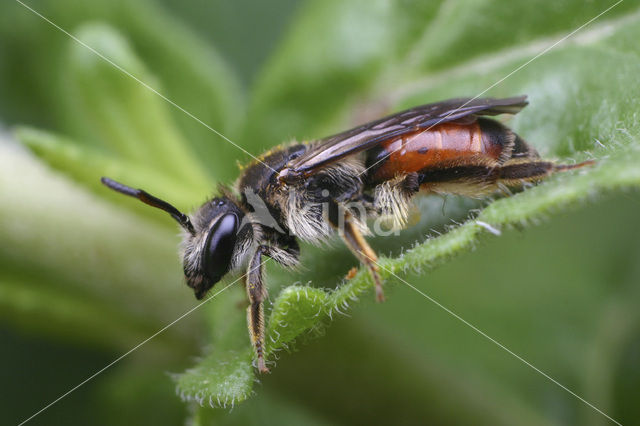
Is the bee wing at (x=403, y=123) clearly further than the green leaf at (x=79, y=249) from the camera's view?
No

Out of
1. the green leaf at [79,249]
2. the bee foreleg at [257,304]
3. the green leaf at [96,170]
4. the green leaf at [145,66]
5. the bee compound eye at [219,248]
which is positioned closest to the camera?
the bee foreleg at [257,304]

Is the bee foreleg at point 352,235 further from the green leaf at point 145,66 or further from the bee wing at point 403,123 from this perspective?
the green leaf at point 145,66

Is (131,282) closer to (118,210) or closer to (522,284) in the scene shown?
(118,210)

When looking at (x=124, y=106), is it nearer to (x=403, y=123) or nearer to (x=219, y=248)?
(x=219, y=248)

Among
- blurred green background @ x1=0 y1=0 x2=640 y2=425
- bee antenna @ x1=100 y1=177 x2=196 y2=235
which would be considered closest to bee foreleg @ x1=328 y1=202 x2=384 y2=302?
blurred green background @ x1=0 y1=0 x2=640 y2=425

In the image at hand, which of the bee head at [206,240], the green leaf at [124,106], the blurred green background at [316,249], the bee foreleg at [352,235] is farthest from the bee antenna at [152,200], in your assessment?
the bee foreleg at [352,235]

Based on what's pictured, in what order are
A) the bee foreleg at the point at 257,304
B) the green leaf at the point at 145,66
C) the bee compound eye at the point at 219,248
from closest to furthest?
the bee foreleg at the point at 257,304 < the bee compound eye at the point at 219,248 < the green leaf at the point at 145,66

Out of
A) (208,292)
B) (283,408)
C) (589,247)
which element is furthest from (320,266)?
(589,247)

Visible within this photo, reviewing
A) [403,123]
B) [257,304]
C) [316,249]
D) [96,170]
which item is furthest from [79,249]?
[403,123]
